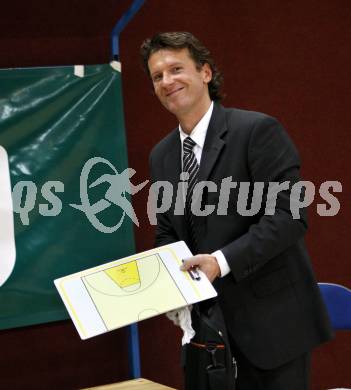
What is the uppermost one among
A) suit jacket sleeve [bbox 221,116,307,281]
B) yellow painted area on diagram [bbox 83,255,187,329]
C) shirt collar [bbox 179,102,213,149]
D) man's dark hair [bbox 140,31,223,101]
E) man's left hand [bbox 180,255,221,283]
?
man's dark hair [bbox 140,31,223,101]

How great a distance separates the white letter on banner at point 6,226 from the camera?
259cm

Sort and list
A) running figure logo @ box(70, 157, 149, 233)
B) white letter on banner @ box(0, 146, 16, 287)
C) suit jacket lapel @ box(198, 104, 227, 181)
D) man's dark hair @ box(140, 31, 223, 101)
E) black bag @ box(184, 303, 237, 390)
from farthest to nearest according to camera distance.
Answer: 1. running figure logo @ box(70, 157, 149, 233)
2. white letter on banner @ box(0, 146, 16, 287)
3. man's dark hair @ box(140, 31, 223, 101)
4. suit jacket lapel @ box(198, 104, 227, 181)
5. black bag @ box(184, 303, 237, 390)

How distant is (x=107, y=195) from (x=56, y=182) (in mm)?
241

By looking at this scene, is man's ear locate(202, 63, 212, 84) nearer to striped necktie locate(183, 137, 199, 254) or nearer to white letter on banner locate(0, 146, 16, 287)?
striped necktie locate(183, 137, 199, 254)

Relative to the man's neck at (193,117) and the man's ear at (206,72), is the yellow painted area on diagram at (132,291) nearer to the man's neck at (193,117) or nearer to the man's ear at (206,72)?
the man's neck at (193,117)

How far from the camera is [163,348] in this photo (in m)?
3.04

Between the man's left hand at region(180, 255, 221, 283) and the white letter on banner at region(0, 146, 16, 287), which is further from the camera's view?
the white letter on banner at region(0, 146, 16, 287)

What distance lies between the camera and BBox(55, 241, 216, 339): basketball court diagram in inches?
65.2

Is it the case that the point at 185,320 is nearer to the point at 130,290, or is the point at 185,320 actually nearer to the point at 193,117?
the point at 130,290

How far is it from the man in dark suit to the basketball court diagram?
0.24ft

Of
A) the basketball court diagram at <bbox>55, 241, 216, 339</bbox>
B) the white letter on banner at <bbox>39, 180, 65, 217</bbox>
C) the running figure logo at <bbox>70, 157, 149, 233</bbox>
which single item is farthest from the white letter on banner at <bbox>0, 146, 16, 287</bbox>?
the basketball court diagram at <bbox>55, 241, 216, 339</bbox>

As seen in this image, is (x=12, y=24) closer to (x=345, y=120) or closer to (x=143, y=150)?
(x=143, y=150)

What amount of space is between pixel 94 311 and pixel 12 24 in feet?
5.48

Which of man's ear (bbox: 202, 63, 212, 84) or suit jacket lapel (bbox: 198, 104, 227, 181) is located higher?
man's ear (bbox: 202, 63, 212, 84)
